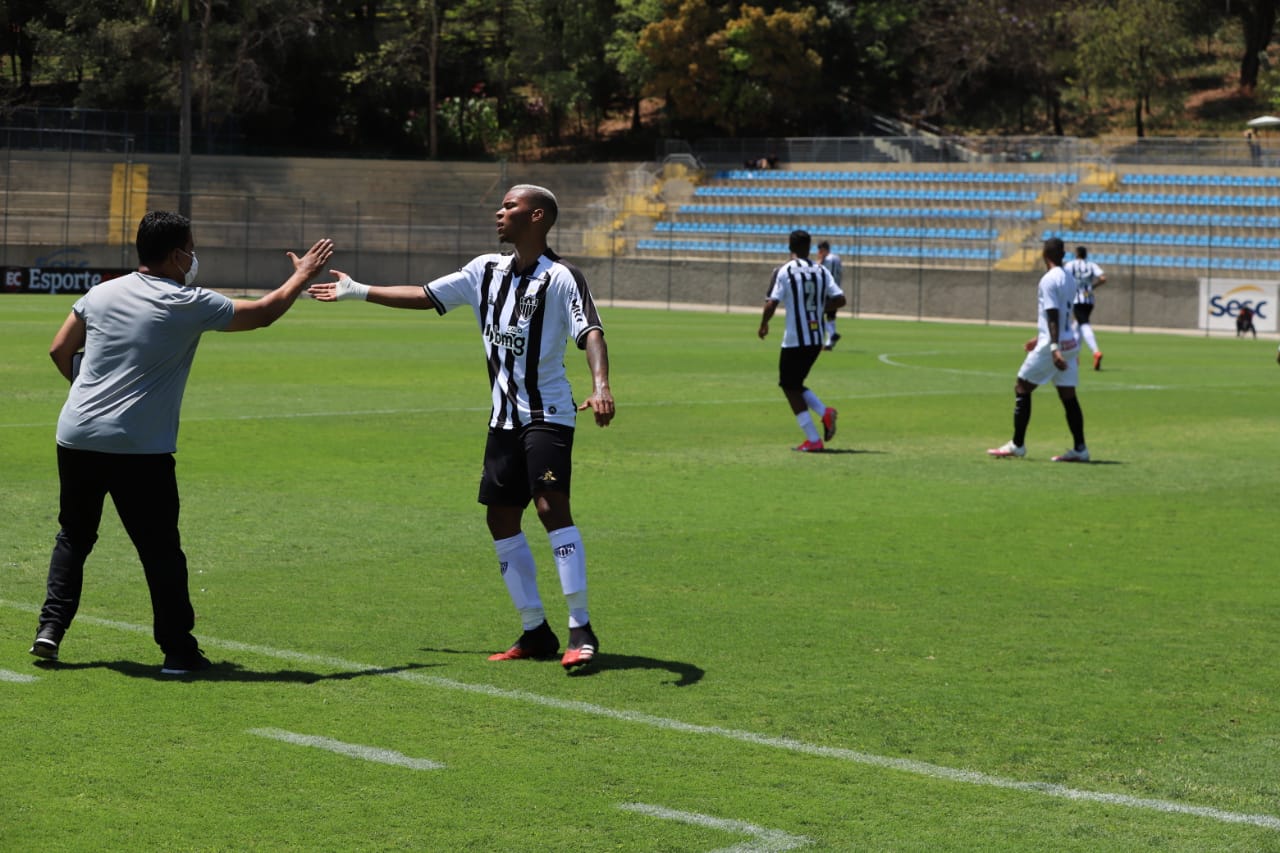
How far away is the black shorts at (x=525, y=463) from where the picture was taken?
7645 millimetres

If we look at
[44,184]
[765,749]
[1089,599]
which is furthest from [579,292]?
[44,184]

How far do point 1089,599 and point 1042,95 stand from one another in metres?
65.6

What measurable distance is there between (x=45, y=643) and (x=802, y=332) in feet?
36.4

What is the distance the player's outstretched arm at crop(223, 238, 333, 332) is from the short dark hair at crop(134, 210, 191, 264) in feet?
1.17

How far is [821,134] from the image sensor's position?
70.9 metres

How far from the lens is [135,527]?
24.5 feet

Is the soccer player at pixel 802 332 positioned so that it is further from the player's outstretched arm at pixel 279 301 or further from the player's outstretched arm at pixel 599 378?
the player's outstretched arm at pixel 279 301

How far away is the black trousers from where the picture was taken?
24.2 ft

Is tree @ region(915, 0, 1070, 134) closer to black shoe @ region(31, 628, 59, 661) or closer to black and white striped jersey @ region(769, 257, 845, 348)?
black and white striped jersey @ region(769, 257, 845, 348)

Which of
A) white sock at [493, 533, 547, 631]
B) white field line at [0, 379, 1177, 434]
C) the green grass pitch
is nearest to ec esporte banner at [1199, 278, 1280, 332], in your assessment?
white field line at [0, 379, 1177, 434]

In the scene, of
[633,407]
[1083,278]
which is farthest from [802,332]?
[1083,278]

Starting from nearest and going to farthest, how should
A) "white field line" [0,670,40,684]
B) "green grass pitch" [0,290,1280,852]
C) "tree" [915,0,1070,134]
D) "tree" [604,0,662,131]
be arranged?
"green grass pitch" [0,290,1280,852] < "white field line" [0,670,40,684] < "tree" [915,0,1070,134] < "tree" [604,0,662,131]

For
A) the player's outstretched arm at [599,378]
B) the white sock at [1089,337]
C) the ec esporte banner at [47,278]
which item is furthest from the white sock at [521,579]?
the ec esporte banner at [47,278]

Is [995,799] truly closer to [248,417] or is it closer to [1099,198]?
[248,417]
